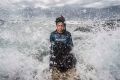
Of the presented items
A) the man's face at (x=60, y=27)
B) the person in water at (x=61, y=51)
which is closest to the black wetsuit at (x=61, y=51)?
the person in water at (x=61, y=51)

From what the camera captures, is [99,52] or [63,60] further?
[99,52]

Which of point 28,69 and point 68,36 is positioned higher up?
point 68,36

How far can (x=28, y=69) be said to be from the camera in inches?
462

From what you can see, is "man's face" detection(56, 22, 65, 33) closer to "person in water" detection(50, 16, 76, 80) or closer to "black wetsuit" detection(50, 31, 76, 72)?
"person in water" detection(50, 16, 76, 80)

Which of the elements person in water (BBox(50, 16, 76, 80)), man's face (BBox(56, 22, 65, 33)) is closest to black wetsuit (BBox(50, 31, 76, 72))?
person in water (BBox(50, 16, 76, 80))

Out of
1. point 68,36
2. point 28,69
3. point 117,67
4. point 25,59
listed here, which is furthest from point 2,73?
point 117,67

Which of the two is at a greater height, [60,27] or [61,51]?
[60,27]

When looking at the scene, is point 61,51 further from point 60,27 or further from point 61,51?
point 60,27

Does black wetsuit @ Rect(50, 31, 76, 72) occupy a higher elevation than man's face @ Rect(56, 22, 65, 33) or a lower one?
lower

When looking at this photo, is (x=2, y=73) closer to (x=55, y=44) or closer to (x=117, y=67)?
(x=55, y=44)

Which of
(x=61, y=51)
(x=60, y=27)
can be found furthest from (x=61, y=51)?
(x=60, y=27)

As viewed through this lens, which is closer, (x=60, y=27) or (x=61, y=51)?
(x=60, y=27)

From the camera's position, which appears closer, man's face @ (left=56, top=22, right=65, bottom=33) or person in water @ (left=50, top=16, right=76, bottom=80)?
man's face @ (left=56, top=22, right=65, bottom=33)

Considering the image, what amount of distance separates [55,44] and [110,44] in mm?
11052
